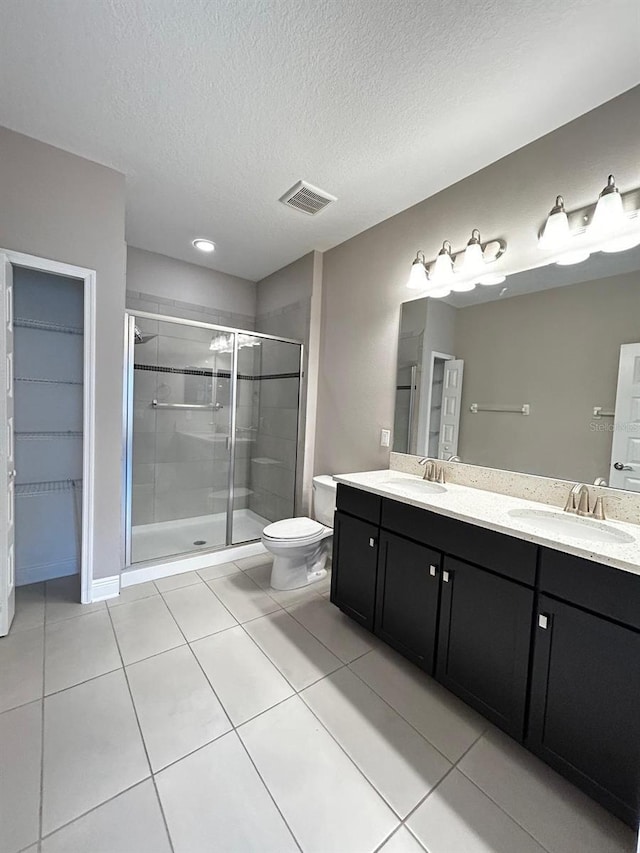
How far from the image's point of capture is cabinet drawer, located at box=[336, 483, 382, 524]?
5.94 ft

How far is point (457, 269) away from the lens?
202 centimetres

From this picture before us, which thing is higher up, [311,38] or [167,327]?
[311,38]

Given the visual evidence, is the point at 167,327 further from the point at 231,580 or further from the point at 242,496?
the point at 231,580

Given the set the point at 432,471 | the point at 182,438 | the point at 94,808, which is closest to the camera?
the point at 94,808

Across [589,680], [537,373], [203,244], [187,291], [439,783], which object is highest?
[203,244]

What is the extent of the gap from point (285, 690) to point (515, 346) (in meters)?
1.96

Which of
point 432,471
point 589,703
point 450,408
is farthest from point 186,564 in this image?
point 589,703

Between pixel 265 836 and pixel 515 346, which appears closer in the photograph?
pixel 265 836

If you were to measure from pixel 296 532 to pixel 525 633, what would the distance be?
1.41m

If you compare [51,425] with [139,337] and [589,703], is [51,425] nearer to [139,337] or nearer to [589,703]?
[139,337]

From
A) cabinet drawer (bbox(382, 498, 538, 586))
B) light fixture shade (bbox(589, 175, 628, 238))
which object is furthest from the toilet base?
light fixture shade (bbox(589, 175, 628, 238))

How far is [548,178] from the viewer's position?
5.43 ft

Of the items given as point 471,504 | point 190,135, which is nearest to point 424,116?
point 190,135

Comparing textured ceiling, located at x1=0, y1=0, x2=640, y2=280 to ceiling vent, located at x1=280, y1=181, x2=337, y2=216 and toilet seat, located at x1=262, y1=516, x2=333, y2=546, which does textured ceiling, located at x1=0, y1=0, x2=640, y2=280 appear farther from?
toilet seat, located at x1=262, y1=516, x2=333, y2=546
